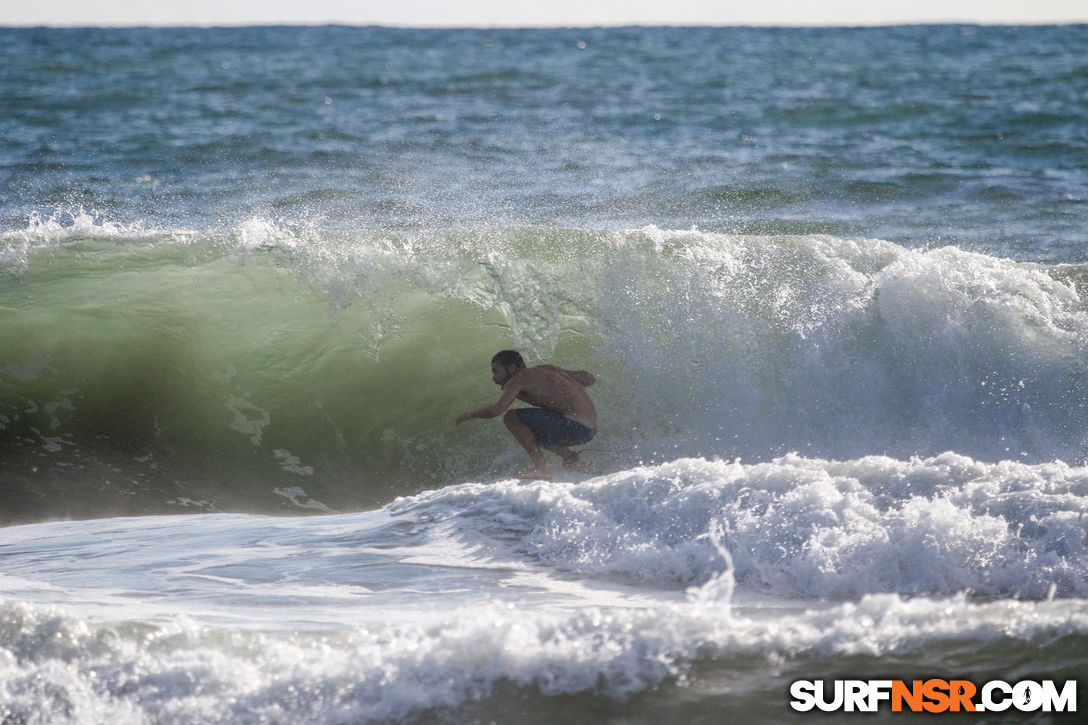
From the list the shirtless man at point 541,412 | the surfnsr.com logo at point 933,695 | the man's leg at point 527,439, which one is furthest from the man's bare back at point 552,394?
the surfnsr.com logo at point 933,695

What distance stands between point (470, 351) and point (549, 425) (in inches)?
70.0

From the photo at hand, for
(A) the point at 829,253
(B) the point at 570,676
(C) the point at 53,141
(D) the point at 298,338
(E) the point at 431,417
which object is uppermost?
(C) the point at 53,141

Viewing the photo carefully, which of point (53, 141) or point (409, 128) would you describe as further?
point (409, 128)

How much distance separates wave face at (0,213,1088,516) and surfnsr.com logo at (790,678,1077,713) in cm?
360

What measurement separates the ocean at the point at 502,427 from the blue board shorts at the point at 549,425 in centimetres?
30

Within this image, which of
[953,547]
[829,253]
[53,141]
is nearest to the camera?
[953,547]

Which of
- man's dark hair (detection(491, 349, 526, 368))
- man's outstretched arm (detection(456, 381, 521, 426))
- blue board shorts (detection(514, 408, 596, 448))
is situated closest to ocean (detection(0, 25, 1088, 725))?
blue board shorts (detection(514, 408, 596, 448))

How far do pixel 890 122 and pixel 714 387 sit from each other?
9.92m

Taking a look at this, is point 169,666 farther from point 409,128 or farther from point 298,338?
point 409,128

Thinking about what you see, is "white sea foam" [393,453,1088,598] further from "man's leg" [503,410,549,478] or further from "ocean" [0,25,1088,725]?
"man's leg" [503,410,549,478]

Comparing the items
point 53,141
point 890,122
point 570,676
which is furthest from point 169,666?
point 890,122

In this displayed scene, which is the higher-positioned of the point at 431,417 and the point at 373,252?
the point at 373,252

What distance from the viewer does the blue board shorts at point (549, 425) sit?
6234 mm

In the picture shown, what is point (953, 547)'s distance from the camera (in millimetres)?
4086
